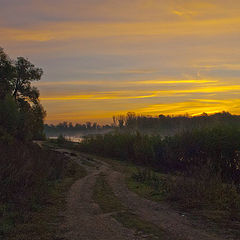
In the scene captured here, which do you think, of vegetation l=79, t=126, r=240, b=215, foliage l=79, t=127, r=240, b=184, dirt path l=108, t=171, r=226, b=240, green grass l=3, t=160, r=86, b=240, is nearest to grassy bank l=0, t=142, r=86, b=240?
green grass l=3, t=160, r=86, b=240

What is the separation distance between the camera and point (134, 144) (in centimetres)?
5200

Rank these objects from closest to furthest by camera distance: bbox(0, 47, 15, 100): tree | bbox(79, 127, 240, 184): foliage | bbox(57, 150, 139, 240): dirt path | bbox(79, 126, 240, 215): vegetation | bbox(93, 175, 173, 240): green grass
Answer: bbox(57, 150, 139, 240): dirt path, bbox(93, 175, 173, 240): green grass, bbox(79, 126, 240, 215): vegetation, bbox(79, 127, 240, 184): foliage, bbox(0, 47, 15, 100): tree

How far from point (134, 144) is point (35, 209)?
40074 mm

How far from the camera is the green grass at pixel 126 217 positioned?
9141 mm

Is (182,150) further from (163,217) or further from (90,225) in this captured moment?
(90,225)

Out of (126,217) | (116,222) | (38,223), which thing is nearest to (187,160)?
(126,217)

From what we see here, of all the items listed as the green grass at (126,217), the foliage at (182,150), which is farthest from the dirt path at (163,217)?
the foliage at (182,150)

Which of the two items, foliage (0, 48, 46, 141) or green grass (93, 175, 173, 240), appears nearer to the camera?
green grass (93, 175, 173, 240)

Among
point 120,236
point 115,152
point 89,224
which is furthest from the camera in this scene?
point 115,152

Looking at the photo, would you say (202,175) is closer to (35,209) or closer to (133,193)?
(133,193)

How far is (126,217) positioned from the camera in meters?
11.2

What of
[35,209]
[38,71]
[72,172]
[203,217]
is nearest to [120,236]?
[203,217]

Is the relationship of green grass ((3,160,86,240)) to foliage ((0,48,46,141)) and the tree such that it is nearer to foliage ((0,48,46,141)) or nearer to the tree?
foliage ((0,48,46,141))

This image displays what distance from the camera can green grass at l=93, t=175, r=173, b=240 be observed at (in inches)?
360
